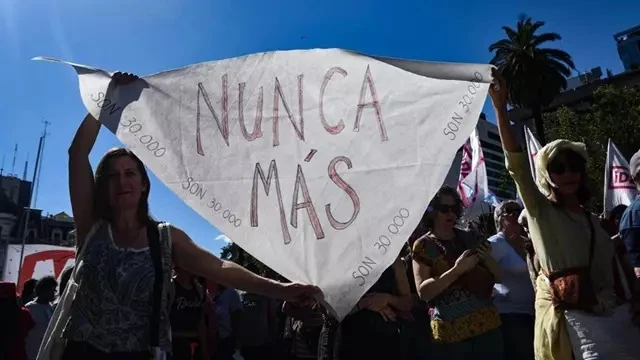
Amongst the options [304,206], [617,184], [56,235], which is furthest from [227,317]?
[56,235]

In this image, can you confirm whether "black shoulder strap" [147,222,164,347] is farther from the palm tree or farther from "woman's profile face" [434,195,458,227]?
the palm tree

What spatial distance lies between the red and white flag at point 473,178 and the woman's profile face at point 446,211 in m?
4.68

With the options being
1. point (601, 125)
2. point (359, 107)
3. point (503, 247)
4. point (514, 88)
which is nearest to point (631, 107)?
point (601, 125)

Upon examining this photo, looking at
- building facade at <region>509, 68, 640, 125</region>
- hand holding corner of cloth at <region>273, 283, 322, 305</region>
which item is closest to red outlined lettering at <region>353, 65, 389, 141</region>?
hand holding corner of cloth at <region>273, 283, 322, 305</region>

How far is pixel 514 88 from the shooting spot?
30.2 metres

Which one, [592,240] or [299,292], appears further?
[592,240]

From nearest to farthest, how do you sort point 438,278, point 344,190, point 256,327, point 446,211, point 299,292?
point 299,292 → point 344,190 → point 438,278 → point 446,211 → point 256,327

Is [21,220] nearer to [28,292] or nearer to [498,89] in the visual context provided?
[28,292]

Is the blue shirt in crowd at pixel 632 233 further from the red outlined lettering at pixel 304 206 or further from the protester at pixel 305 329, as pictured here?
the protester at pixel 305 329

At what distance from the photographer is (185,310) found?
4.27 meters

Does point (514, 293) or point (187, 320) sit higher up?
point (514, 293)

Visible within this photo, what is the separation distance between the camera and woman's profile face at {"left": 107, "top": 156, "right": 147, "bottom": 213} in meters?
2.28

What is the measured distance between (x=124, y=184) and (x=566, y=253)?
75.7 inches

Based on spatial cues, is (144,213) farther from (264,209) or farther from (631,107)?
(631,107)
